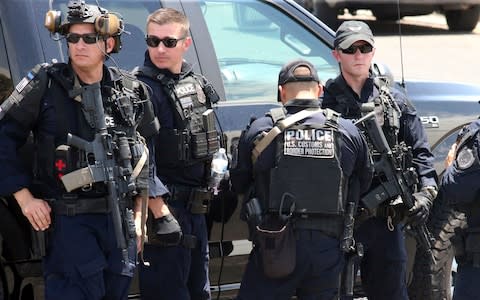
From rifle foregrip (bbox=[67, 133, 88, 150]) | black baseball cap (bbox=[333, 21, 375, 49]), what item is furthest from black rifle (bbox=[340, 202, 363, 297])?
rifle foregrip (bbox=[67, 133, 88, 150])

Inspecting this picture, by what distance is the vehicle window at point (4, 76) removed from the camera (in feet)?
15.0

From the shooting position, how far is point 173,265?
15.1 feet

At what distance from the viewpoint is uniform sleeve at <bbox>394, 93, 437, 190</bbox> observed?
4.77 metres

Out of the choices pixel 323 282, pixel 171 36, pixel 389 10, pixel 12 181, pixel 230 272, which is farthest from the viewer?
pixel 389 10

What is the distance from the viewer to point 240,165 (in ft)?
14.3

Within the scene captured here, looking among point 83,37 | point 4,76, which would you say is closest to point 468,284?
point 83,37

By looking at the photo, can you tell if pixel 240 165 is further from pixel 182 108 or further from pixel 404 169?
pixel 404 169

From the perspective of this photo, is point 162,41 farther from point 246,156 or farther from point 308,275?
point 308,275

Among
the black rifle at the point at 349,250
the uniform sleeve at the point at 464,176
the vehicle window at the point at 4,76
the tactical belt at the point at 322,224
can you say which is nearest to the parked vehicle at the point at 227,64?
the vehicle window at the point at 4,76

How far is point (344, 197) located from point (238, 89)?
3.90 ft

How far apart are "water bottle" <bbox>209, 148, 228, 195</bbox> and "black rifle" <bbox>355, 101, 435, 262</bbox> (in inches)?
26.1

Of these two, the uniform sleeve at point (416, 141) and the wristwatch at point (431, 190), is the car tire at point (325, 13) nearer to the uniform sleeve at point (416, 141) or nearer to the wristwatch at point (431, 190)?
the uniform sleeve at point (416, 141)

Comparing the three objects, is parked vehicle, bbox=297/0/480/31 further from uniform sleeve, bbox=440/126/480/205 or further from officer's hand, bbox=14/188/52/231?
officer's hand, bbox=14/188/52/231

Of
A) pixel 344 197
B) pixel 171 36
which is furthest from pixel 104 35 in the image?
pixel 344 197
